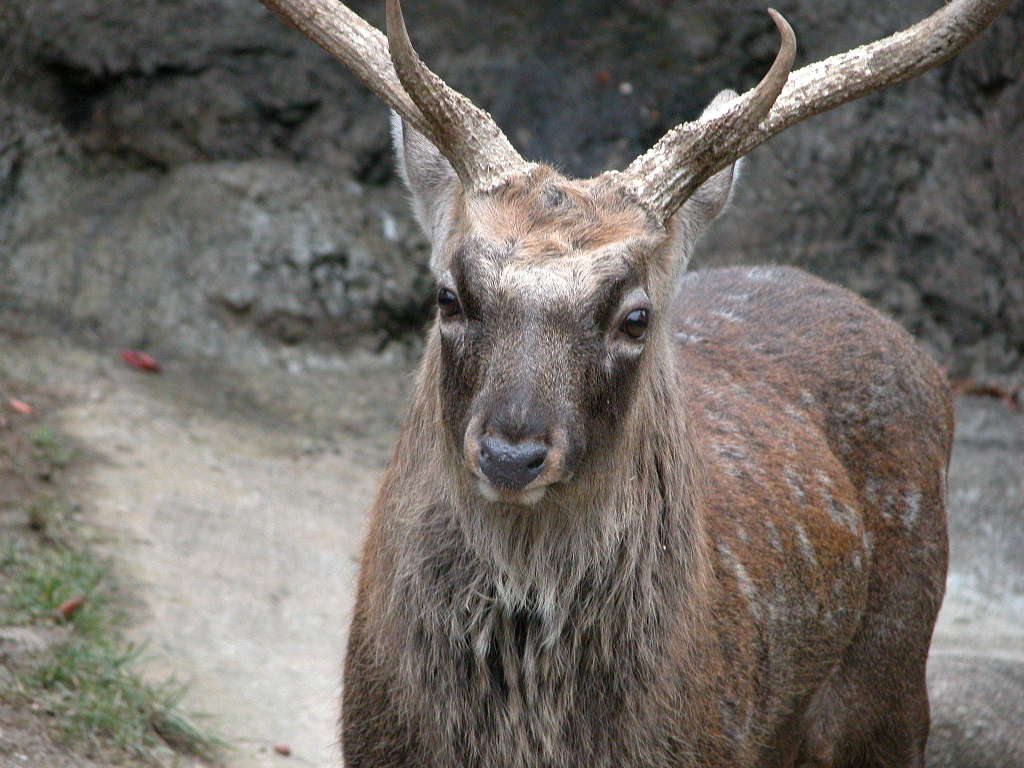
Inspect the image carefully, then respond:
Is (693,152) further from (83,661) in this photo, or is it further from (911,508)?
(83,661)

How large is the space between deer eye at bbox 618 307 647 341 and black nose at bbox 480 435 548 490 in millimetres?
488

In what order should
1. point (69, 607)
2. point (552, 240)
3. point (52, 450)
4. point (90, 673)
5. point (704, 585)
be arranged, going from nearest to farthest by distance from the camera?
point (552, 240)
point (704, 585)
point (90, 673)
point (69, 607)
point (52, 450)

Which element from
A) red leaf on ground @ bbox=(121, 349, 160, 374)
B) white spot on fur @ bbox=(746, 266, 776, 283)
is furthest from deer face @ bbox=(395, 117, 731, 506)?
red leaf on ground @ bbox=(121, 349, 160, 374)

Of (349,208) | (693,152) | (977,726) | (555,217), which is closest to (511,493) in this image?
(555,217)

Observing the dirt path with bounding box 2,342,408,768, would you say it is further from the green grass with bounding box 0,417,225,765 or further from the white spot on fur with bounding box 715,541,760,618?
the white spot on fur with bounding box 715,541,760,618

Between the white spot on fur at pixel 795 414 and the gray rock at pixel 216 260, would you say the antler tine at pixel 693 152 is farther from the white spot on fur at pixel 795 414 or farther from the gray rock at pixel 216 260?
the gray rock at pixel 216 260

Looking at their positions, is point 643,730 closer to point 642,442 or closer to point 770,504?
point 642,442

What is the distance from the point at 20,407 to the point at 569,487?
4.86 metres

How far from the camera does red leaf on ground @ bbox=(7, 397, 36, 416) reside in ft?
25.1

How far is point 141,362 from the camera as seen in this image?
346 inches

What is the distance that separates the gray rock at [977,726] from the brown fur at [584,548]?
2.02m

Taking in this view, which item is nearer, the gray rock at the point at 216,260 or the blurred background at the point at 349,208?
the blurred background at the point at 349,208

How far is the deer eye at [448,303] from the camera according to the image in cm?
372

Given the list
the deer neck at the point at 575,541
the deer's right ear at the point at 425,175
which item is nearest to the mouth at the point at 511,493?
the deer neck at the point at 575,541
